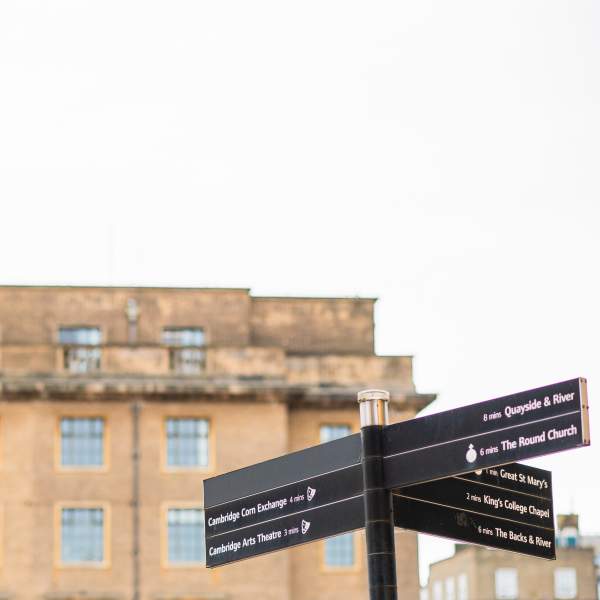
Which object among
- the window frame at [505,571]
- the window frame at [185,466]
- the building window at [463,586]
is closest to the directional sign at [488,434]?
the window frame at [185,466]

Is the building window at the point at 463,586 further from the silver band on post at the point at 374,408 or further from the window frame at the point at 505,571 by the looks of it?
the silver band on post at the point at 374,408

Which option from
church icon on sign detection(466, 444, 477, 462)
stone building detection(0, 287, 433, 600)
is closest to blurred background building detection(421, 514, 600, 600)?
stone building detection(0, 287, 433, 600)

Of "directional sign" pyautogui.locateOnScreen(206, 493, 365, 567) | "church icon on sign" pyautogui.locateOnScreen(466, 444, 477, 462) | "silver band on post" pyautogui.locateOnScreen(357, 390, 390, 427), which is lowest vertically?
"directional sign" pyautogui.locateOnScreen(206, 493, 365, 567)

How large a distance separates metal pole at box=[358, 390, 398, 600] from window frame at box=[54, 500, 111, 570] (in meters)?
41.4

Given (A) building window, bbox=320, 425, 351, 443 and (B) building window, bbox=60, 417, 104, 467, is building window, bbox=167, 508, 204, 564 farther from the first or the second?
(A) building window, bbox=320, 425, 351, 443

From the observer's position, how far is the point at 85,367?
173ft

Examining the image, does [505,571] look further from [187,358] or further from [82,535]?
[82,535]

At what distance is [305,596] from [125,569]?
19.0 ft

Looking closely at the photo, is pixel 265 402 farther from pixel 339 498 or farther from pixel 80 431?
pixel 339 498

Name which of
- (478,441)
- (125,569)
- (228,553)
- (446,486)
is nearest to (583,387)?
(478,441)

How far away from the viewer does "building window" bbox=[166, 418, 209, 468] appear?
170 feet

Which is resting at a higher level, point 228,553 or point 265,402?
point 265,402

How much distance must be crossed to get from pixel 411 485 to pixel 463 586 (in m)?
99.7

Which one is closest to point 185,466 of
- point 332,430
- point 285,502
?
point 332,430
